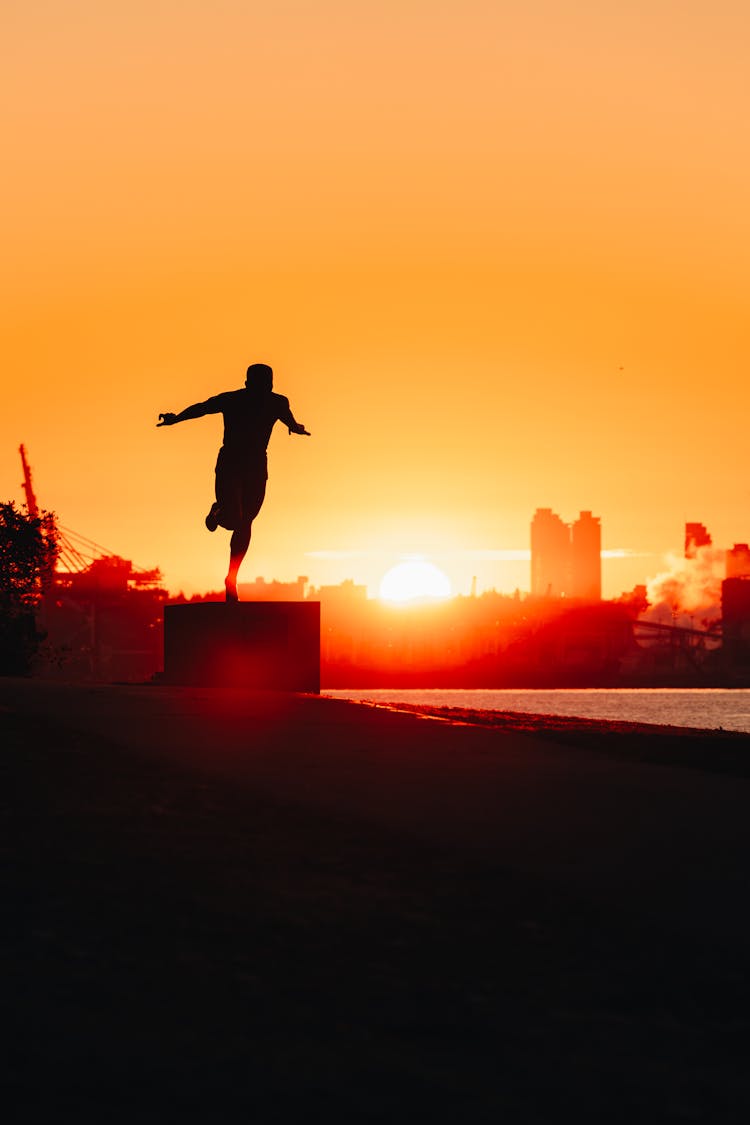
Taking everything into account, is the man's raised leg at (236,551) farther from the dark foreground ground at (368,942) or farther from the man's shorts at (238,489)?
the dark foreground ground at (368,942)

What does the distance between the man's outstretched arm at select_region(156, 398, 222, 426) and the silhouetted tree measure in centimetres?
2683

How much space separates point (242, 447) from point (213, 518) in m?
1.35

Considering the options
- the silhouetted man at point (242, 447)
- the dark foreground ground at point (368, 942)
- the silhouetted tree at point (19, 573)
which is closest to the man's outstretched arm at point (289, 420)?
the silhouetted man at point (242, 447)

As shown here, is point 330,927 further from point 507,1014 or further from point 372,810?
point 372,810

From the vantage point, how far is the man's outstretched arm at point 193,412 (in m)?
25.3

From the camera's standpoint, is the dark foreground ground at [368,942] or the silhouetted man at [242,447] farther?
the silhouetted man at [242,447]

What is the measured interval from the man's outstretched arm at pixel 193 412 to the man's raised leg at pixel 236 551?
1.98 meters

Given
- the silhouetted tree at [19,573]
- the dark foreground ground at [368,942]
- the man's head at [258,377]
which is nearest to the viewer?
the dark foreground ground at [368,942]

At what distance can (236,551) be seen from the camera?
85.1ft

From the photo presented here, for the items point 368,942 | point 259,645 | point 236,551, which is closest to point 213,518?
point 236,551

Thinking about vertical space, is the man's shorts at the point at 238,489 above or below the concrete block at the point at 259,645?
above

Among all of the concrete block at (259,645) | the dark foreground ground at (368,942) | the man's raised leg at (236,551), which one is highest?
the man's raised leg at (236,551)

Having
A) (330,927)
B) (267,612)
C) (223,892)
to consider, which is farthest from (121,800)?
(267,612)

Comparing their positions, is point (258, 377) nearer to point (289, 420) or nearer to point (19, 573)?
point (289, 420)
